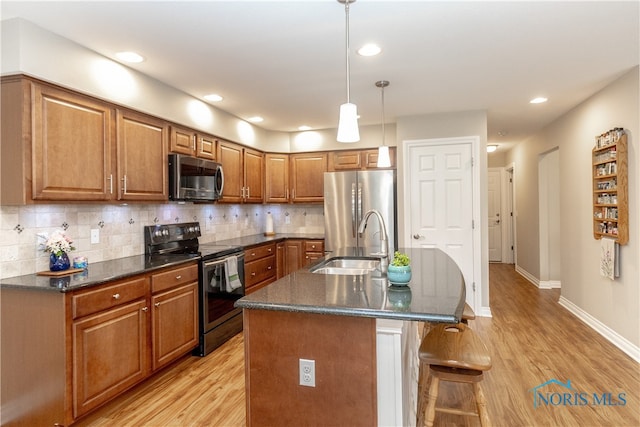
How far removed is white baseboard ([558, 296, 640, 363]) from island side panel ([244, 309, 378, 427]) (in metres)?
2.80

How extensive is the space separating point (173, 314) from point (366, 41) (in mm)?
2437

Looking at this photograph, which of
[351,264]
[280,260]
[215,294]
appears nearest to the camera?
[351,264]

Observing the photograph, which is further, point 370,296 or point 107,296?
point 107,296

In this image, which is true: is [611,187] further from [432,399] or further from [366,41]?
[432,399]

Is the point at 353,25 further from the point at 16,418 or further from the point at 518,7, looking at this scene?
the point at 16,418

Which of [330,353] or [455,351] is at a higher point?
[330,353]

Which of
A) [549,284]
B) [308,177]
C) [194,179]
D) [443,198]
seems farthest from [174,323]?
[549,284]

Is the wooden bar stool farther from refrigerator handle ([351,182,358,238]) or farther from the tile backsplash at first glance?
refrigerator handle ([351,182,358,238])

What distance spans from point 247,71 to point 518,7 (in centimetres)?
194

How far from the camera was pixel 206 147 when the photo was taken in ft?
12.3

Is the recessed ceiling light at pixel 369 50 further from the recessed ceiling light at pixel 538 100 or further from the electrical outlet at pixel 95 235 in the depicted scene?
the electrical outlet at pixel 95 235

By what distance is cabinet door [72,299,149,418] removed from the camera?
2.07 meters

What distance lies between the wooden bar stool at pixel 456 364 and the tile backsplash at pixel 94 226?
2.44 metres

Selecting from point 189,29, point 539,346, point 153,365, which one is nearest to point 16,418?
point 153,365
